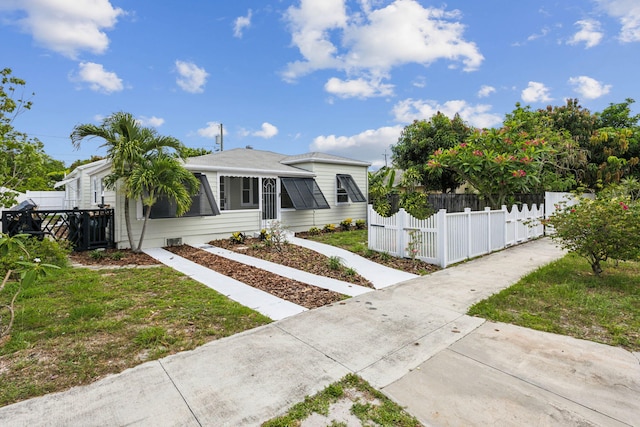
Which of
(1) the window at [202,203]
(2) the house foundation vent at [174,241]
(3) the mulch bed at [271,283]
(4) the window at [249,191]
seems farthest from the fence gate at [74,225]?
(4) the window at [249,191]

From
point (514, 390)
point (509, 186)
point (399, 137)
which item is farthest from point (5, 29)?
point (399, 137)

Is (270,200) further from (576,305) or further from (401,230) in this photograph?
(576,305)

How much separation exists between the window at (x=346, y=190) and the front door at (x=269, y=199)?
11.0 feet

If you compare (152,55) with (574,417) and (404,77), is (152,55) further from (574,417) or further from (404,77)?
(574,417)

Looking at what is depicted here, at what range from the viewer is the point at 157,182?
28.9ft

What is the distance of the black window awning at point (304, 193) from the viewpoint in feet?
41.5

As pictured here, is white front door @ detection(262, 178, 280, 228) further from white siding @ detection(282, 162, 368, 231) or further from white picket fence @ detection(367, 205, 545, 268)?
white picket fence @ detection(367, 205, 545, 268)

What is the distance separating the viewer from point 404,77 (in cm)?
1470

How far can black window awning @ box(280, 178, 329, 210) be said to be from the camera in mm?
12637

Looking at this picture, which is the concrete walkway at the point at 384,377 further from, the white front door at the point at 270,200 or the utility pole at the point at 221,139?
the utility pole at the point at 221,139

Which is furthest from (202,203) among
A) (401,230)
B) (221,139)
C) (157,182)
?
(221,139)

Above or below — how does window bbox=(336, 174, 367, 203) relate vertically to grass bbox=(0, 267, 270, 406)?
above

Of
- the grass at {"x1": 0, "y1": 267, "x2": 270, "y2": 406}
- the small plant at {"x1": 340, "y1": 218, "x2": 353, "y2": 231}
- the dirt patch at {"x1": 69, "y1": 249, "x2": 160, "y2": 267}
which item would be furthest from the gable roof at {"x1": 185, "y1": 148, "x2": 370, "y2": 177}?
the grass at {"x1": 0, "y1": 267, "x2": 270, "y2": 406}

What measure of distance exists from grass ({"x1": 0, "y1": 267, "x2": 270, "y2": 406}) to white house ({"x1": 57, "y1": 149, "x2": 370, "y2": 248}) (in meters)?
4.03
